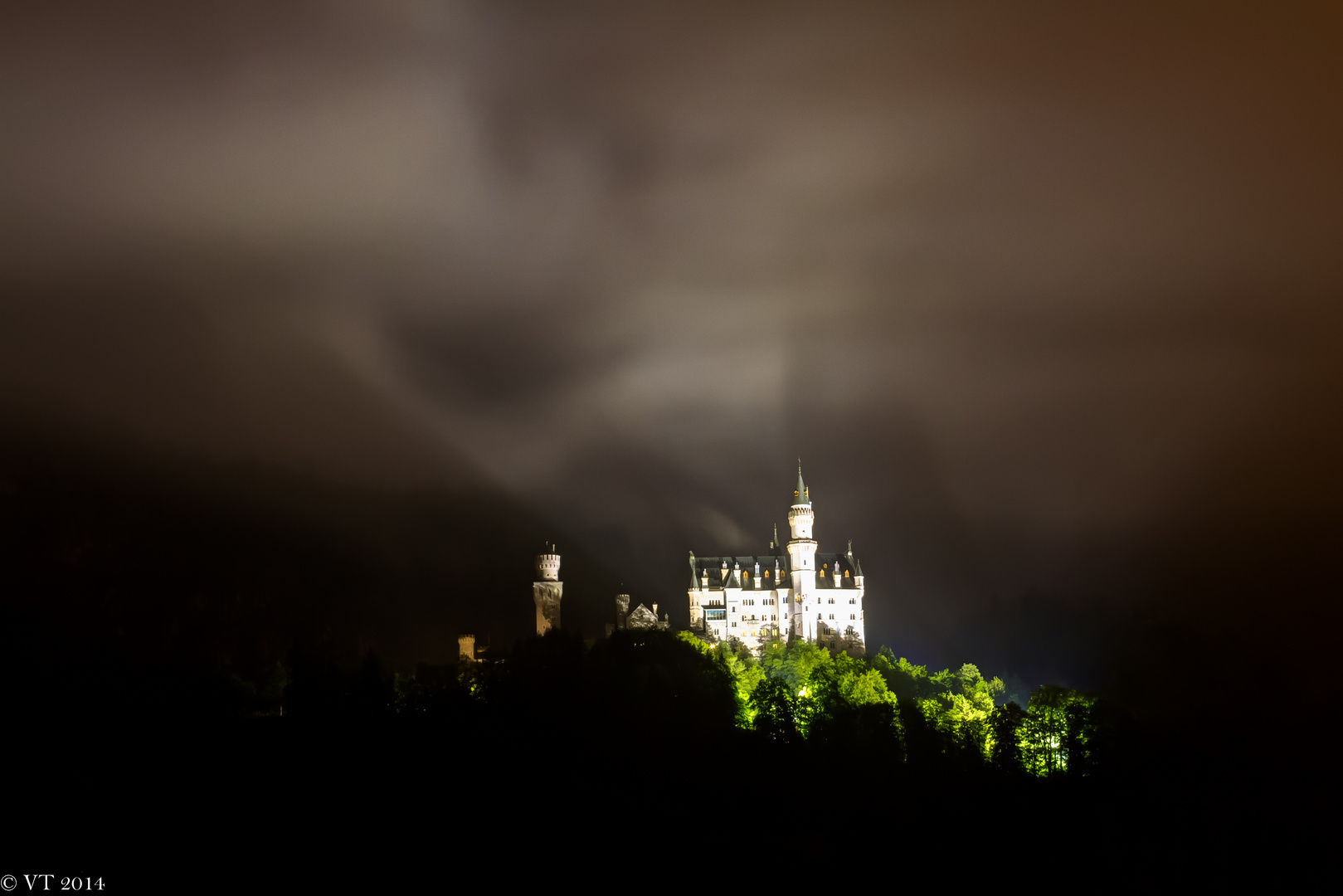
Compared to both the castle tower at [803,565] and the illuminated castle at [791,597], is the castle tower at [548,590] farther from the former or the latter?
the castle tower at [803,565]

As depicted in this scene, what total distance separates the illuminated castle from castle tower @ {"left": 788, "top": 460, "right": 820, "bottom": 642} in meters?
0.10

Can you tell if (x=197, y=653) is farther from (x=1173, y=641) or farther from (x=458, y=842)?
(x=1173, y=641)

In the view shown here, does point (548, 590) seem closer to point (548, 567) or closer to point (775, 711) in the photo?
point (548, 567)

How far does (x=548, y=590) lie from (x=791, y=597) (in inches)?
1173

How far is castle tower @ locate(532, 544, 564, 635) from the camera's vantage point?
466ft

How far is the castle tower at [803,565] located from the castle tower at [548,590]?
2892 centimetres

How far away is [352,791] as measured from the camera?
80.8 m

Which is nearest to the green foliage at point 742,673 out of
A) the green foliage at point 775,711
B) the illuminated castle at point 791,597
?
the green foliage at point 775,711

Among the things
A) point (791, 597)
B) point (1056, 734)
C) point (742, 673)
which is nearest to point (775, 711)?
point (1056, 734)

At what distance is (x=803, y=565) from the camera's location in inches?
5453

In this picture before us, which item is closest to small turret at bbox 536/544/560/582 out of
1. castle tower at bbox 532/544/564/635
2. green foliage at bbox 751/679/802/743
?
castle tower at bbox 532/544/564/635

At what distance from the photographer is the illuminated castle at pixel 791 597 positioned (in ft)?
450

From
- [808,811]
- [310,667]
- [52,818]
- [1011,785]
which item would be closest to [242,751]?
[310,667]

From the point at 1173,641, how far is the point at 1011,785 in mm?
77545
